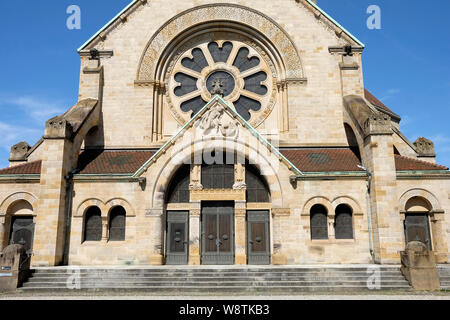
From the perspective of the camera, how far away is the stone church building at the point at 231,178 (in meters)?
18.6

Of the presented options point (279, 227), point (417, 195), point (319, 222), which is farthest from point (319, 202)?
point (417, 195)

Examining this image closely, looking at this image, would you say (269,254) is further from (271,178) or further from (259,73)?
(259,73)

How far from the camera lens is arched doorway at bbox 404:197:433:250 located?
19594mm

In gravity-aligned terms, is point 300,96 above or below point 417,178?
above

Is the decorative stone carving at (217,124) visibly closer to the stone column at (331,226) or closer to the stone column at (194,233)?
the stone column at (194,233)

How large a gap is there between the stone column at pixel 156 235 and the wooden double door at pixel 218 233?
209 centimetres

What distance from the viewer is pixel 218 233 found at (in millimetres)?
19609

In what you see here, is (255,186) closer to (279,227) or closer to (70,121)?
(279,227)

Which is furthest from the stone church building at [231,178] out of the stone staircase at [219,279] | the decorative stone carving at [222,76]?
the stone staircase at [219,279]

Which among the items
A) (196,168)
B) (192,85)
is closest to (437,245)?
(196,168)

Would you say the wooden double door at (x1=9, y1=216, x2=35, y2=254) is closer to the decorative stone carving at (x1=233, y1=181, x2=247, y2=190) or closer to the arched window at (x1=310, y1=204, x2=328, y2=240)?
the decorative stone carving at (x1=233, y1=181, x2=247, y2=190)

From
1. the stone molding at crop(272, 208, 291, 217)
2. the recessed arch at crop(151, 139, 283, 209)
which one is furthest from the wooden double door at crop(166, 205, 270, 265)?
the recessed arch at crop(151, 139, 283, 209)
